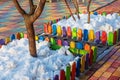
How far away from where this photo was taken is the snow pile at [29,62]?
490cm

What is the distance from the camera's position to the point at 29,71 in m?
4.96

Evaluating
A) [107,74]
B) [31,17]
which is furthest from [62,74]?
[31,17]

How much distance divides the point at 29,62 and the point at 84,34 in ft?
8.80

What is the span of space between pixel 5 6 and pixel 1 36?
23.4 ft

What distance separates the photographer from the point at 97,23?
8.39 metres

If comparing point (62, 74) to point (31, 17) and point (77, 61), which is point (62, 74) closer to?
point (77, 61)

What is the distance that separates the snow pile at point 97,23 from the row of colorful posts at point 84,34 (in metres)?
0.38

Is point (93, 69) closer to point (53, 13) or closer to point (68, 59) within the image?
point (68, 59)

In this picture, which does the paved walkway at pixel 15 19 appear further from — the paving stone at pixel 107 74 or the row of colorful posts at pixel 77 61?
the paving stone at pixel 107 74

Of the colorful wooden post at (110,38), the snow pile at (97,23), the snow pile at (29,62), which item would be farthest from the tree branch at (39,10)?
the snow pile at (97,23)

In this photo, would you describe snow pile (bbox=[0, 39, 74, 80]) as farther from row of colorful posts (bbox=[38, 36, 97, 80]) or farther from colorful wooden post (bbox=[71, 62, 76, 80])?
colorful wooden post (bbox=[71, 62, 76, 80])

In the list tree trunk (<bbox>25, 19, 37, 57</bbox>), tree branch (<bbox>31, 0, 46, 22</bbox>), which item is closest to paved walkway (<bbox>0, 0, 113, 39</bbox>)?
tree trunk (<bbox>25, 19, 37, 57</bbox>)

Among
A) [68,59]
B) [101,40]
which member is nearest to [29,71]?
[68,59]

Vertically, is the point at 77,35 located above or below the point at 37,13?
below
